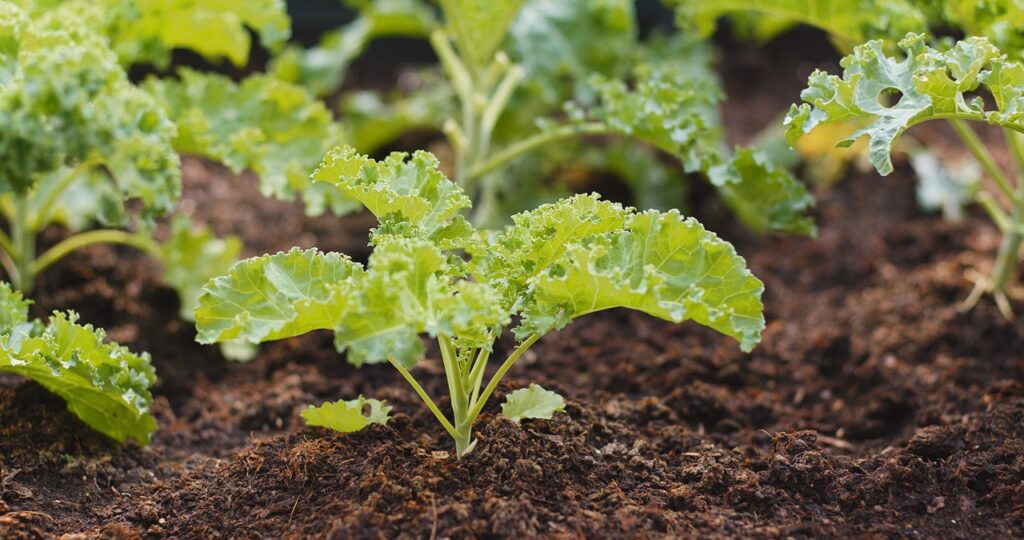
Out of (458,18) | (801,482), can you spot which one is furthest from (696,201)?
(801,482)

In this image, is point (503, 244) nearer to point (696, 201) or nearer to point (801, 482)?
point (801, 482)

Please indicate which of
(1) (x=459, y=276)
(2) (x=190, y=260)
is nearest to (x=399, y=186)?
(1) (x=459, y=276)

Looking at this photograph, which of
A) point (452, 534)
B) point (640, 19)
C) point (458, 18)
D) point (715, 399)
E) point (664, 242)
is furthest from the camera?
point (640, 19)

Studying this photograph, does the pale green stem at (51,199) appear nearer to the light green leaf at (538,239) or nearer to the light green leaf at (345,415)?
the light green leaf at (345,415)

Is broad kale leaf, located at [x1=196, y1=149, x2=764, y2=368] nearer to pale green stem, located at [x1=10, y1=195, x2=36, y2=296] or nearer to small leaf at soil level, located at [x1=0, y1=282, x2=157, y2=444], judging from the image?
small leaf at soil level, located at [x1=0, y1=282, x2=157, y2=444]

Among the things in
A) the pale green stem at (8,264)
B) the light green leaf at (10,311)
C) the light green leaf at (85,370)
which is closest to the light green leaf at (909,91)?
the light green leaf at (85,370)

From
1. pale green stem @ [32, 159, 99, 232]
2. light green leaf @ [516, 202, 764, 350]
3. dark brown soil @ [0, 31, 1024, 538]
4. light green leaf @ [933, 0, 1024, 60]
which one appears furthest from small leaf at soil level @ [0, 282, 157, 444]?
light green leaf @ [933, 0, 1024, 60]

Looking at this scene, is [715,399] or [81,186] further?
[81,186]
